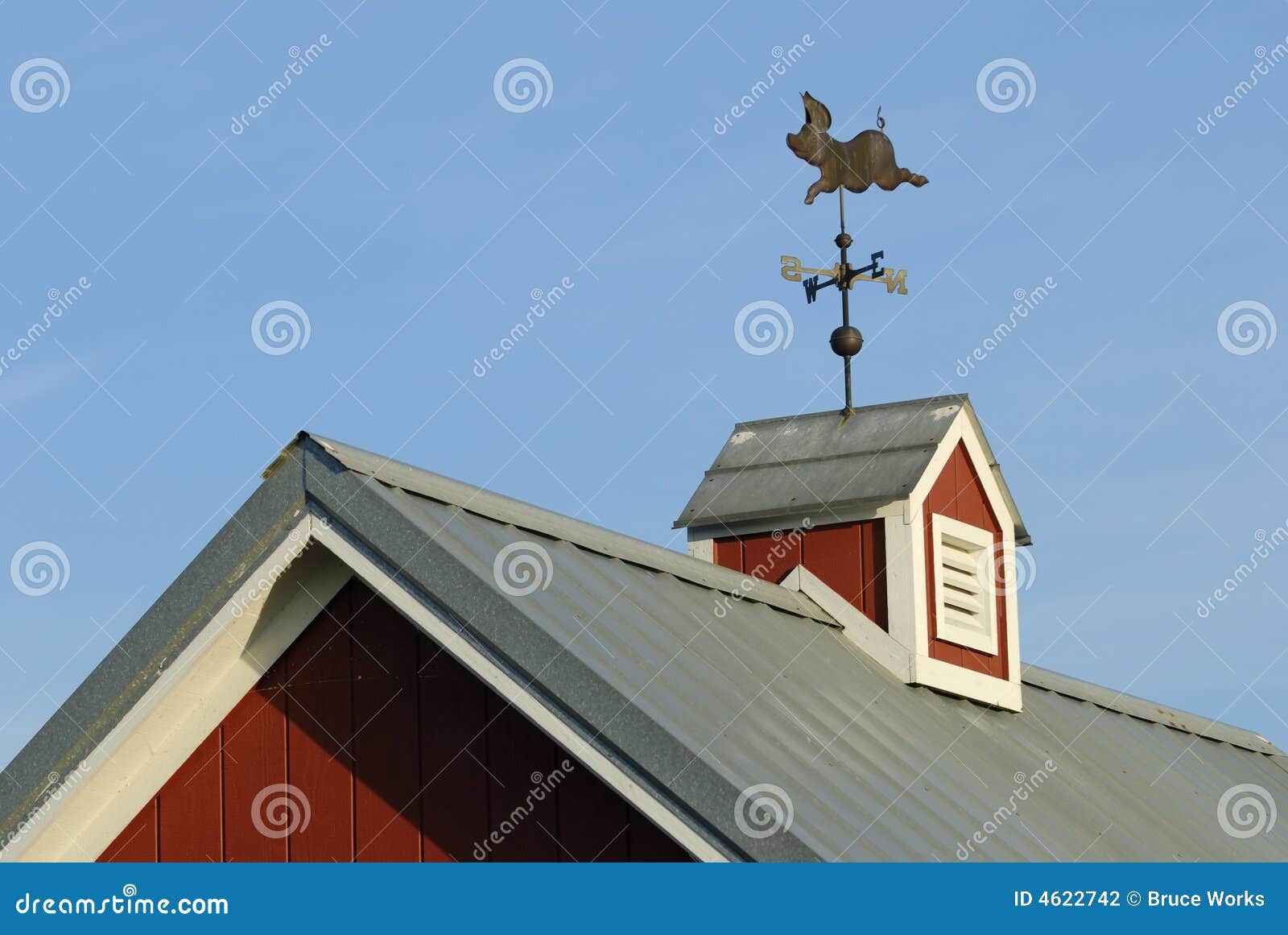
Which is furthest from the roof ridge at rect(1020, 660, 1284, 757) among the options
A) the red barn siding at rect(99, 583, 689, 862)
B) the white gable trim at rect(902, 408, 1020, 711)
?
the red barn siding at rect(99, 583, 689, 862)

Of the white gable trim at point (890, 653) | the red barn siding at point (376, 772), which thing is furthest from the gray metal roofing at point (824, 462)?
the red barn siding at point (376, 772)

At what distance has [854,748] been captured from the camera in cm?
1070

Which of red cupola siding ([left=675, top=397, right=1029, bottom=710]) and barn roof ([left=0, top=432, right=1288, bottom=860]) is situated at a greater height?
red cupola siding ([left=675, top=397, right=1029, bottom=710])

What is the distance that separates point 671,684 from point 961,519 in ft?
16.8

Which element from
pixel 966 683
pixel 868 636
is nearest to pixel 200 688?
pixel 868 636

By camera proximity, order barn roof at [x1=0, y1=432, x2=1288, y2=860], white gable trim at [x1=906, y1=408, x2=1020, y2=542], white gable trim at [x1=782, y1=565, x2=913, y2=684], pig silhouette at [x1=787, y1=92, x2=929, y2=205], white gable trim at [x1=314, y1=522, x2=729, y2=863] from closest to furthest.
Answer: white gable trim at [x1=314, y1=522, x2=729, y2=863]
barn roof at [x1=0, y1=432, x2=1288, y2=860]
white gable trim at [x1=782, y1=565, x2=913, y2=684]
white gable trim at [x1=906, y1=408, x2=1020, y2=542]
pig silhouette at [x1=787, y1=92, x2=929, y2=205]

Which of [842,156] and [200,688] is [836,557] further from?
[200,688]

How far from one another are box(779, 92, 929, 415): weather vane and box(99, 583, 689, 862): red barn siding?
5158 mm

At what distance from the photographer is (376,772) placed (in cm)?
1059

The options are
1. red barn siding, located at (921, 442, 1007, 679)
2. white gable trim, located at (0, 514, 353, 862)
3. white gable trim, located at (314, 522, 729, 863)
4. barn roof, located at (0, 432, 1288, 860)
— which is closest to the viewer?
white gable trim, located at (314, 522, 729, 863)

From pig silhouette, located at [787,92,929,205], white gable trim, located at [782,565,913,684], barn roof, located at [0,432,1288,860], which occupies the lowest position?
barn roof, located at [0,432,1288,860]

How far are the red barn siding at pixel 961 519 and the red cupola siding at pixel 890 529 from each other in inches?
0.4

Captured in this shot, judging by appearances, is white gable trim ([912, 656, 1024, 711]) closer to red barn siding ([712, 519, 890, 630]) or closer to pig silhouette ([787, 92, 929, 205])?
red barn siding ([712, 519, 890, 630])

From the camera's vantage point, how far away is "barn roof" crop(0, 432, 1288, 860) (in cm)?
923
